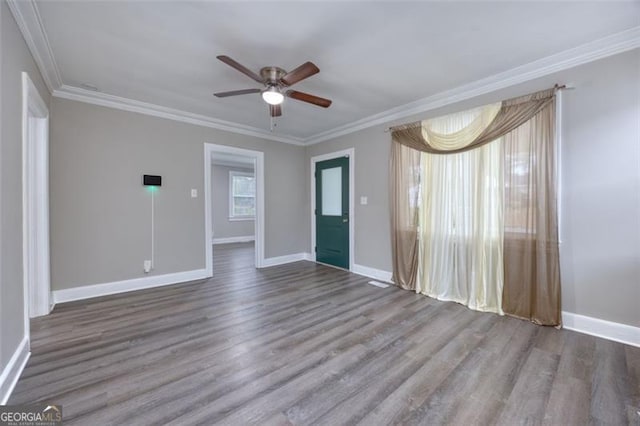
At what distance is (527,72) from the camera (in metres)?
2.70

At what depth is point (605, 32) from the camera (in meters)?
2.16

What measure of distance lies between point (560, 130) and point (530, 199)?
0.71m

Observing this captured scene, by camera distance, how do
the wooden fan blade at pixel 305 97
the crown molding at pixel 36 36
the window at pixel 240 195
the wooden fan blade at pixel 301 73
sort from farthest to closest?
1. the window at pixel 240 195
2. the wooden fan blade at pixel 305 97
3. the wooden fan blade at pixel 301 73
4. the crown molding at pixel 36 36

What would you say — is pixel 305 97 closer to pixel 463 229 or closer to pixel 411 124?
pixel 411 124

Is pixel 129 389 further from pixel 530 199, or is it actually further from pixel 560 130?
pixel 560 130

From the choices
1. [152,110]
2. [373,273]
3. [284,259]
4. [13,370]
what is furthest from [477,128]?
[13,370]

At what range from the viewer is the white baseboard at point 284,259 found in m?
5.08

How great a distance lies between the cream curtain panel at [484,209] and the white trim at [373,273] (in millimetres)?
266

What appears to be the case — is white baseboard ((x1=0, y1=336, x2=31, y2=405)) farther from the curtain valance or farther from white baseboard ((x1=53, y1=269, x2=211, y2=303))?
the curtain valance

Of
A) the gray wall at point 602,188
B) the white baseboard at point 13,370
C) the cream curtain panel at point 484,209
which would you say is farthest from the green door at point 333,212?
the white baseboard at point 13,370

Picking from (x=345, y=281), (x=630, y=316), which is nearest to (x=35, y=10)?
(x=345, y=281)

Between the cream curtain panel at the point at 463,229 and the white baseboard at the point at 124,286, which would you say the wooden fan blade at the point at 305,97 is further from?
the white baseboard at the point at 124,286

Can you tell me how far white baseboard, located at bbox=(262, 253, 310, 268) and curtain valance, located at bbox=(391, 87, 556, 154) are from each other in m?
3.10

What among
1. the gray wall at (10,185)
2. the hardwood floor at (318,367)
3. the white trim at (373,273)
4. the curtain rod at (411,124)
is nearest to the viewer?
the hardwood floor at (318,367)
